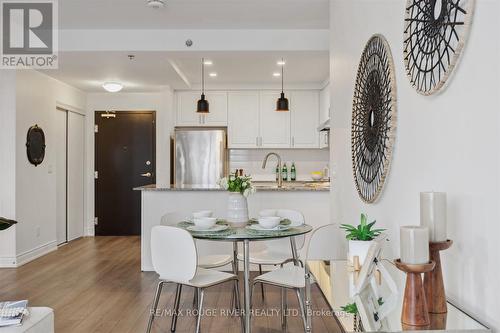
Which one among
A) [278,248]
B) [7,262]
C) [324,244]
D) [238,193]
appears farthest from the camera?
[7,262]

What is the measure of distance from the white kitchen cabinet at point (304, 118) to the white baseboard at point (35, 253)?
3.84m

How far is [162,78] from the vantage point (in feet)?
18.7

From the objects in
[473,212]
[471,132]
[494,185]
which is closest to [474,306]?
[473,212]

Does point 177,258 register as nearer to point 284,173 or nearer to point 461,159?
point 461,159

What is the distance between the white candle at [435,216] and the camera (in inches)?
51.5

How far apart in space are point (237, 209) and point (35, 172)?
11.2 feet

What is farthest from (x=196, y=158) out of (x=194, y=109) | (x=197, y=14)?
(x=197, y=14)

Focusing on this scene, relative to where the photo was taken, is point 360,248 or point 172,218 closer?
point 360,248

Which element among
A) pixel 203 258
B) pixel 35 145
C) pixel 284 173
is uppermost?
pixel 35 145

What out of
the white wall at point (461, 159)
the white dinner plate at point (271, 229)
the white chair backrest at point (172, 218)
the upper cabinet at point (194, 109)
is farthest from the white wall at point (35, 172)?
the white wall at point (461, 159)

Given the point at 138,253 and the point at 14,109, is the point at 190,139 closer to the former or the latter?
the point at 138,253

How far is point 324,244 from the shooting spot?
2758 millimetres

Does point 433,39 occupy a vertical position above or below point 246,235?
above

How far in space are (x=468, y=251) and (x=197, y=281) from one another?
170cm
